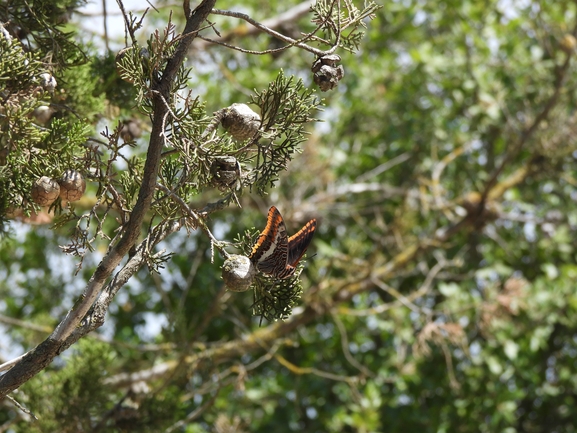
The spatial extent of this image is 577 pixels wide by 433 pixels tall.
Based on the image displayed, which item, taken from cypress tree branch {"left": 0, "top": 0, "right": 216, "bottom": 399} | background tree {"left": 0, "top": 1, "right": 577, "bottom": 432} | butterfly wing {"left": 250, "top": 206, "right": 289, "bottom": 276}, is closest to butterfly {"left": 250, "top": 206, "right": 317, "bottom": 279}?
butterfly wing {"left": 250, "top": 206, "right": 289, "bottom": 276}

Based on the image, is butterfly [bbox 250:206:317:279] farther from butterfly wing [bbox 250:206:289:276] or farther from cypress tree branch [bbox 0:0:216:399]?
cypress tree branch [bbox 0:0:216:399]

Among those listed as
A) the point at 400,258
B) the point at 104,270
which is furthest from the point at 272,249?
the point at 400,258

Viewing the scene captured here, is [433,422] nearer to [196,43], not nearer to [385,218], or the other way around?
[385,218]

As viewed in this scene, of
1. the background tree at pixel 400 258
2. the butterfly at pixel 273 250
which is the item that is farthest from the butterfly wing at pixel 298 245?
the background tree at pixel 400 258

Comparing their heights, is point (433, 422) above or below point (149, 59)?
above

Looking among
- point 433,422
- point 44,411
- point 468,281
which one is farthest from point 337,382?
point 44,411
